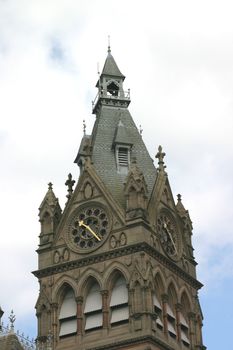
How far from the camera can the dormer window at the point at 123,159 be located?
7719 cm

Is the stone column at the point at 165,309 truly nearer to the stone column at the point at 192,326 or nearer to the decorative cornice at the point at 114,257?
the decorative cornice at the point at 114,257

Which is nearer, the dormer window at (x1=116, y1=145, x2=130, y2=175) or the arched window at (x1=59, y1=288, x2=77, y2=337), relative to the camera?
the arched window at (x1=59, y1=288, x2=77, y2=337)

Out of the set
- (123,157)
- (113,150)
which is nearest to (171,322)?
(123,157)

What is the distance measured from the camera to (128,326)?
6962 cm

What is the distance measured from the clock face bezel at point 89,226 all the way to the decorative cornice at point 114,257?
714mm

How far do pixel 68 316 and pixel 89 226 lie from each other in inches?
224

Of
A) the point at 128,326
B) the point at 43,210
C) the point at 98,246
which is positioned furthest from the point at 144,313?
the point at 43,210

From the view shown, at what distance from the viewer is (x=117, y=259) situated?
236ft

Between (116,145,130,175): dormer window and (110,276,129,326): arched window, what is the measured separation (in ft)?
27.2

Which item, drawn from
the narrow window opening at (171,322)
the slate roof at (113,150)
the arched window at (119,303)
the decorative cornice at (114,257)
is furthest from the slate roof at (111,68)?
the narrow window opening at (171,322)

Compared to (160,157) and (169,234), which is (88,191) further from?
(169,234)

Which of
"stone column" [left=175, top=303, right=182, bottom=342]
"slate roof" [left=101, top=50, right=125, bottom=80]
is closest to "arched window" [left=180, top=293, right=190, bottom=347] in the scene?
"stone column" [left=175, top=303, right=182, bottom=342]

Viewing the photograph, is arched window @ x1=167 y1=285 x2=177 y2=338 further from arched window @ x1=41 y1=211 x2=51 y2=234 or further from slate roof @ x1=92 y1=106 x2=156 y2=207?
arched window @ x1=41 y1=211 x2=51 y2=234

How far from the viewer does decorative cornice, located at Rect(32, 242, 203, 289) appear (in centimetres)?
7156
